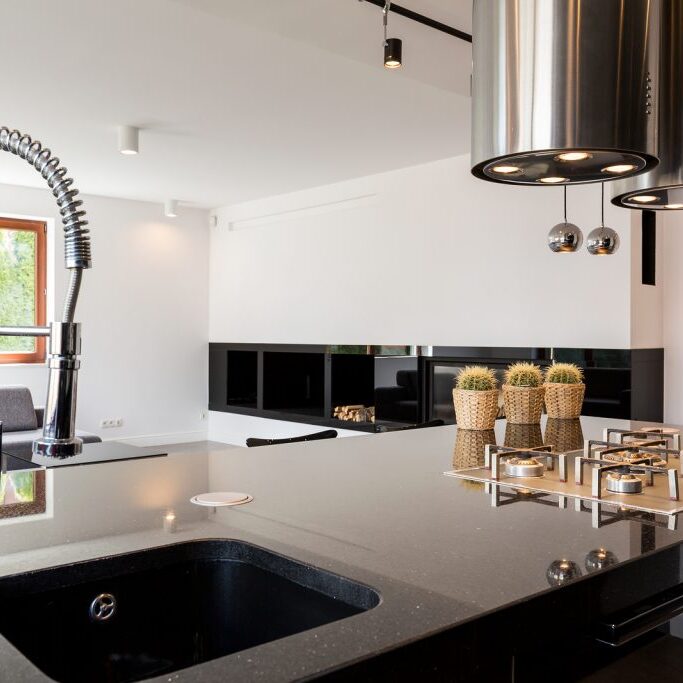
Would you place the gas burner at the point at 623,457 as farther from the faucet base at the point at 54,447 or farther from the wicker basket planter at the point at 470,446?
the faucet base at the point at 54,447

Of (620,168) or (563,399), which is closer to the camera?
(620,168)

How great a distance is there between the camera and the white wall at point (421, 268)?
502cm

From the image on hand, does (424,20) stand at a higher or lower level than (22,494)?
higher

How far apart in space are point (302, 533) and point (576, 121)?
0.70 meters

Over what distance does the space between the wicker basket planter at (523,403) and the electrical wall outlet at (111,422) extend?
5865 mm

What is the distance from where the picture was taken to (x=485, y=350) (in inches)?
216

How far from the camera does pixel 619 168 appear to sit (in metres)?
1.23

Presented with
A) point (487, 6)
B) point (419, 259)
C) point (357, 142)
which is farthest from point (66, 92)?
point (487, 6)

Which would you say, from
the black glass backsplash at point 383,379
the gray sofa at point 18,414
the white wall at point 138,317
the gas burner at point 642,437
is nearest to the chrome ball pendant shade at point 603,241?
the black glass backsplash at point 383,379

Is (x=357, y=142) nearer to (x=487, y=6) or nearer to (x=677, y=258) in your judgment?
(x=677, y=258)

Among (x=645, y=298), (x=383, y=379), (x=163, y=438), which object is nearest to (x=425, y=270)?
(x=383, y=379)

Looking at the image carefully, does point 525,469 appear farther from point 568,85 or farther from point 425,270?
point 425,270

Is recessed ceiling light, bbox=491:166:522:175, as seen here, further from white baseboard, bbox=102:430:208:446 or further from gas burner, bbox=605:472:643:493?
white baseboard, bbox=102:430:208:446

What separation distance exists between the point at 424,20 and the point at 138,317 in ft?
17.1
